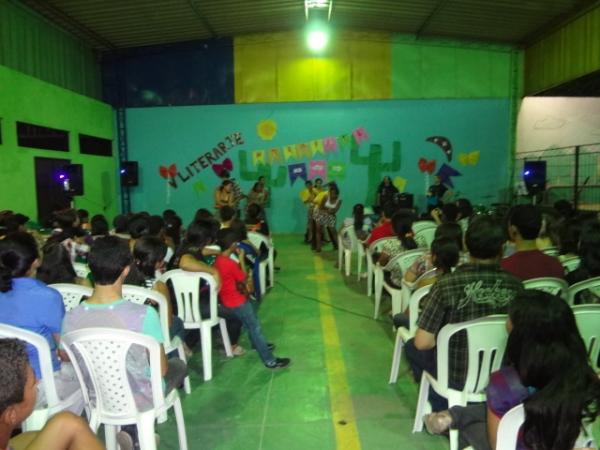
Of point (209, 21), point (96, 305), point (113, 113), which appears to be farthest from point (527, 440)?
point (113, 113)

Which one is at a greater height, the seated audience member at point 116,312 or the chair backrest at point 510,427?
the seated audience member at point 116,312

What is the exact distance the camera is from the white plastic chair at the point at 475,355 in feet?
7.34

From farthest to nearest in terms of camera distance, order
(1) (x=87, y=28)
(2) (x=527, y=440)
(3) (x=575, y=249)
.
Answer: (1) (x=87, y=28), (3) (x=575, y=249), (2) (x=527, y=440)

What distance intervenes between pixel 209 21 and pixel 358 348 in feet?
27.4

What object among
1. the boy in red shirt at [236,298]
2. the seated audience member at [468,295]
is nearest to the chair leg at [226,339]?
the boy in red shirt at [236,298]

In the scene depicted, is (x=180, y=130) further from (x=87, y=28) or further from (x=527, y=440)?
(x=527, y=440)

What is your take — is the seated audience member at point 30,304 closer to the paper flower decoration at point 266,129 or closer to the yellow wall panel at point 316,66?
the paper flower decoration at point 266,129

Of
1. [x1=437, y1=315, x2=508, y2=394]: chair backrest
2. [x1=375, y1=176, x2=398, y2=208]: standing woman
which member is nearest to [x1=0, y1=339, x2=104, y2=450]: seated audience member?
[x1=437, y1=315, x2=508, y2=394]: chair backrest

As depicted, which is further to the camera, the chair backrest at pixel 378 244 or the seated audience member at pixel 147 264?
the chair backrest at pixel 378 244

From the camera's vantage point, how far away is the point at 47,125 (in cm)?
885

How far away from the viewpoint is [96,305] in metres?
2.14

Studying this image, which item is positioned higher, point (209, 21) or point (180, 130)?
point (209, 21)

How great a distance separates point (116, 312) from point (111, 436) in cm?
63

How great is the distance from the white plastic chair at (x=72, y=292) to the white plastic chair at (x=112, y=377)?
74 cm
